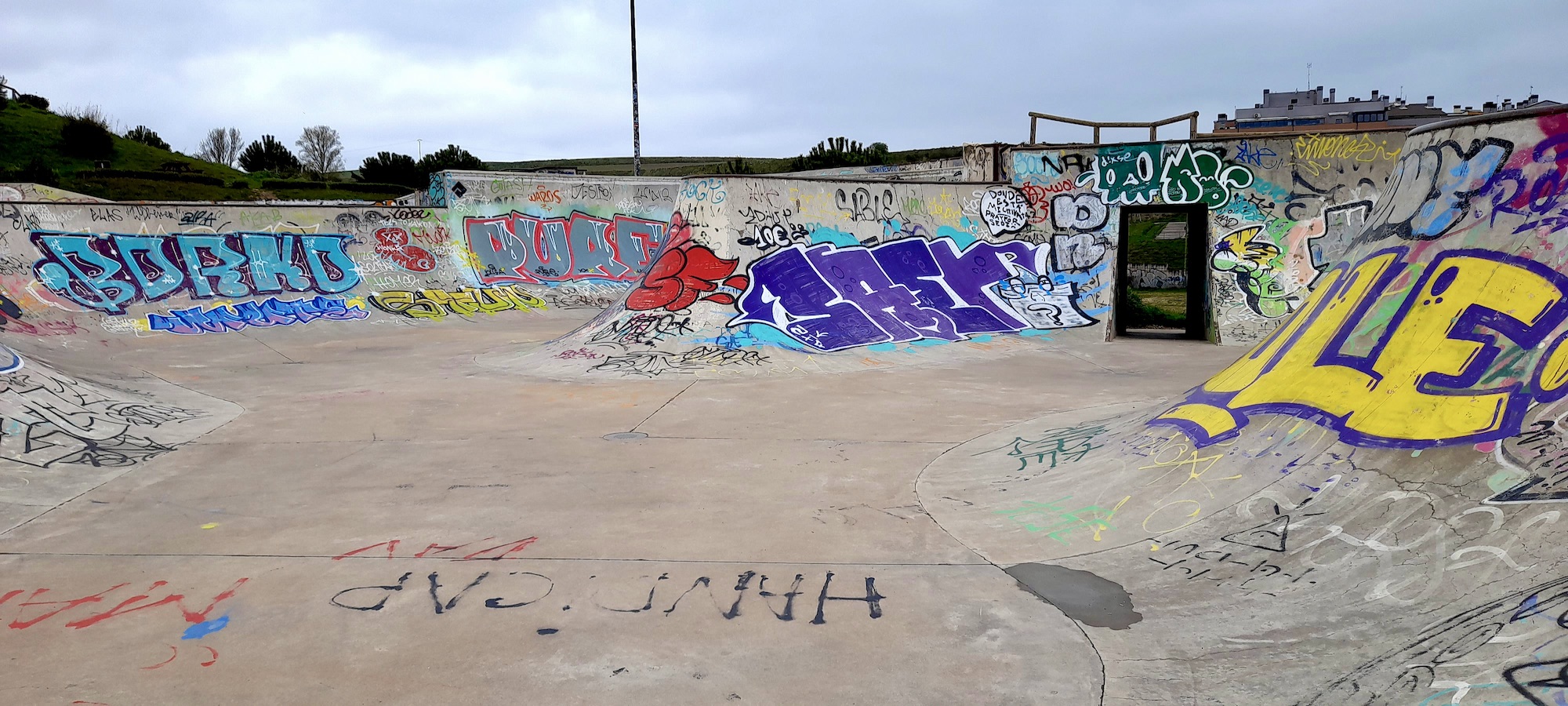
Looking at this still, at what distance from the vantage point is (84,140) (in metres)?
49.9

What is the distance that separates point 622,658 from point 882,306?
38.6 feet

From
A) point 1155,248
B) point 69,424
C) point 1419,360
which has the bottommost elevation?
point 69,424

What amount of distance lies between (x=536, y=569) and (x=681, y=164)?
220 ft

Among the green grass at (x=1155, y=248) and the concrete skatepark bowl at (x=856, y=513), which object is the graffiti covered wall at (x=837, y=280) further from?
the green grass at (x=1155, y=248)

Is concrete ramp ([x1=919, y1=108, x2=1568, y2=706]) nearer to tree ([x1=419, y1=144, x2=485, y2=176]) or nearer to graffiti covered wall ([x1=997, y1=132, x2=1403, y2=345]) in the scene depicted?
graffiti covered wall ([x1=997, y1=132, x2=1403, y2=345])

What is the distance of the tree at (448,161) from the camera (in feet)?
187

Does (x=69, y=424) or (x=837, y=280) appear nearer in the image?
(x=69, y=424)

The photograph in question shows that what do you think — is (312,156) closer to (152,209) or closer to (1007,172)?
→ (152,209)

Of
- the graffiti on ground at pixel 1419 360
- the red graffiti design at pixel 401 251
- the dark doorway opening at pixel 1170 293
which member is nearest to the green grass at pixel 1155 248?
the dark doorway opening at pixel 1170 293

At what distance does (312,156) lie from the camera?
76.1 metres

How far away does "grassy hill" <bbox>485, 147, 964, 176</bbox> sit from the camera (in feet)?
172

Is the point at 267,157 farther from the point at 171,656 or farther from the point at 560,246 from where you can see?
the point at 171,656

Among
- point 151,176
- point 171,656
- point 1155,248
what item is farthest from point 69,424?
point 151,176

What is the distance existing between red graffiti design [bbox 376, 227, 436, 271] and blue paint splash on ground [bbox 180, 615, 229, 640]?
19.5m
